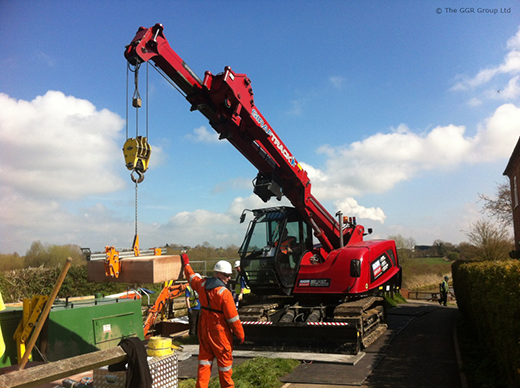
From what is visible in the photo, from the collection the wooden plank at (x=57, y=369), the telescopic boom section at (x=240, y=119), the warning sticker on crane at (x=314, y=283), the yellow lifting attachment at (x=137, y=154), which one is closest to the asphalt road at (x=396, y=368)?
the warning sticker on crane at (x=314, y=283)

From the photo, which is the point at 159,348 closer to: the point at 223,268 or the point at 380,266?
the point at 223,268

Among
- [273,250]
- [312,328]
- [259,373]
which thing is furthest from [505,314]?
[273,250]

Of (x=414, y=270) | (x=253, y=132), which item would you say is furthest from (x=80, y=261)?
(x=414, y=270)

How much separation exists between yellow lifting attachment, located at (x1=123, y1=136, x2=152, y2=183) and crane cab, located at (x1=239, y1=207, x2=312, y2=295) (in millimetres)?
3672

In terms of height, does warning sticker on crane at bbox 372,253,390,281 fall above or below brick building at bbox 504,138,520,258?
below

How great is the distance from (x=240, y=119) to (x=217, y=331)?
162 inches

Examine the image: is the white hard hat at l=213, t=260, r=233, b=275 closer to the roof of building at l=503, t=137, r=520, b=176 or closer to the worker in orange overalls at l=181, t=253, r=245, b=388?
the worker in orange overalls at l=181, t=253, r=245, b=388

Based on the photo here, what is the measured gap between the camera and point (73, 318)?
206 inches

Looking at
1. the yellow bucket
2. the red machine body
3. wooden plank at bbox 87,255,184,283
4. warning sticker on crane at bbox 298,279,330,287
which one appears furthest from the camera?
warning sticker on crane at bbox 298,279,330,287

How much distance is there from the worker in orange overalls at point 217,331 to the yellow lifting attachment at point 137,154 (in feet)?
6.88

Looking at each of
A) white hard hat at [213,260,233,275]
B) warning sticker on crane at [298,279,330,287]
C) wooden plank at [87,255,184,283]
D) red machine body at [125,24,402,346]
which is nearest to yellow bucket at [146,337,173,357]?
wooden plank at [87,255,184,283]

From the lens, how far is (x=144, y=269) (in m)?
5.32

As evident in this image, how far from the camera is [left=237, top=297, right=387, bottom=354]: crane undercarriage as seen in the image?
7543 millimetres

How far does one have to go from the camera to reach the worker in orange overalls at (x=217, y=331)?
4.79m
